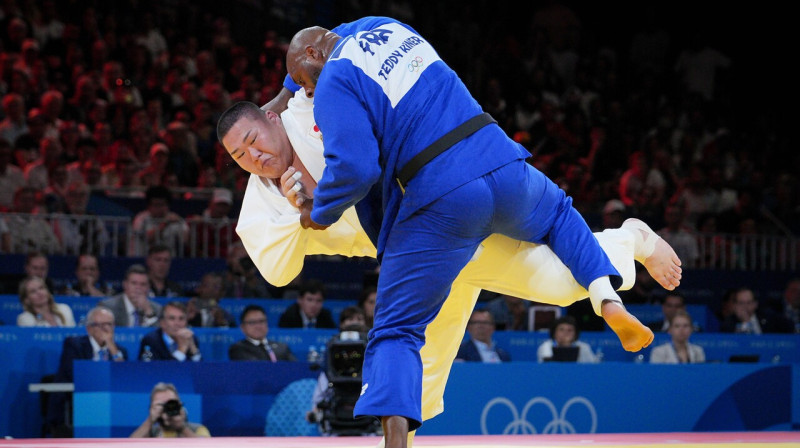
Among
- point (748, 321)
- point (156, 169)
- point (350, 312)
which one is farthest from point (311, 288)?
point (748, 321)

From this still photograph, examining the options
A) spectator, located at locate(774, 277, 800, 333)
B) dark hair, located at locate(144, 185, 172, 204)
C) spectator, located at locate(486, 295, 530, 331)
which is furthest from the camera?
spectator, located at locate(774, 277, 800, 333)

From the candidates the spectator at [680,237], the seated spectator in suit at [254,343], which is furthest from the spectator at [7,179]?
the spectator at [680,237]

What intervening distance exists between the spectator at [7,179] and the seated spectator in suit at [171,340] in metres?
2.77

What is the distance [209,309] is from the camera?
24.9ft

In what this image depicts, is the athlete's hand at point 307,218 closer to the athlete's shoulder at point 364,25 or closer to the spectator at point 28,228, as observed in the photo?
the athlete's shoulder at point 364,25

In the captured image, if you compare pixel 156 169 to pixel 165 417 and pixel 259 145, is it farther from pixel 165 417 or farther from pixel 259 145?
pixel 259 145

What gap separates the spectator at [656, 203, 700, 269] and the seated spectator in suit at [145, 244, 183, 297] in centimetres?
458

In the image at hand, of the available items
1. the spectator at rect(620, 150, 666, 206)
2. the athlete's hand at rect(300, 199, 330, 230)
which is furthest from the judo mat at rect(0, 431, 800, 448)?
the spectator at rect(620, 150, 666, 206)

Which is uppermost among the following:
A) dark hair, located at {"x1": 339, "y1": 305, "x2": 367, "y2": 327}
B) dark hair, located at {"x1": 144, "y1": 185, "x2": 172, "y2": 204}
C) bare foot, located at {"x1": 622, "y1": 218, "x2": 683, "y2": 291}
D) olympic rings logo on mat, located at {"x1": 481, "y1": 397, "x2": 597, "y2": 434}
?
dark hair, located at {"x1": 144, "y1": 185, "x2": 172, "y2": 204}

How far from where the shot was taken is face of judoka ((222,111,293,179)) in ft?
11.3

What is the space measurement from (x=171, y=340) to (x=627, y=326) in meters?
4.10

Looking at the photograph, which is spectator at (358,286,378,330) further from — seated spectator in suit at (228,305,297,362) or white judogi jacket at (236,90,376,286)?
white judogi jacket at (236,90,376,286)

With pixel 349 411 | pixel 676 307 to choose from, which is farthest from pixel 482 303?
pixel 349 411

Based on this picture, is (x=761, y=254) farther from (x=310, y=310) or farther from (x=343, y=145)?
(x=343, y=145)
